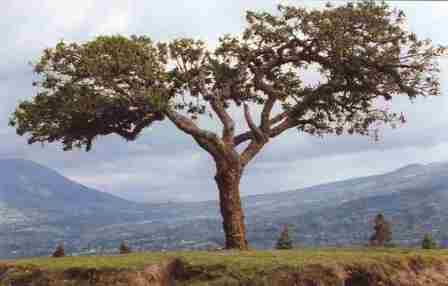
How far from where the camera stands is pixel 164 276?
28516 millimetres

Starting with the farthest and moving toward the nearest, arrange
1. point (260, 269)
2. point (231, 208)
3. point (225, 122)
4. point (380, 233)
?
point (380, 233) → point (225, 122) → point (231, 208) → point (260, 269)

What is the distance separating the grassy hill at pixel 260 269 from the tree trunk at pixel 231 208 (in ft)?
28.3

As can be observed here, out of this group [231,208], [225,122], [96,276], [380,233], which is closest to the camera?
[96,276]

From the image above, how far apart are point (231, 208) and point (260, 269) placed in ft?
43.2

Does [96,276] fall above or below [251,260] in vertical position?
below

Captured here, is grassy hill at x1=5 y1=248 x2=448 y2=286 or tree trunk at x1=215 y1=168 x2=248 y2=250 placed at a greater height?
tree trunk at x1=215 y1=168 x2=248 y2=250

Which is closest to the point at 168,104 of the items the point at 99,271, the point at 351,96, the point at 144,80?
the point at 144,80

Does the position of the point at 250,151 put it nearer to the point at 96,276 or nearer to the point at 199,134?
the point at 199,134

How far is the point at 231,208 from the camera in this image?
40219mm

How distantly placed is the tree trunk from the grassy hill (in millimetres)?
8630

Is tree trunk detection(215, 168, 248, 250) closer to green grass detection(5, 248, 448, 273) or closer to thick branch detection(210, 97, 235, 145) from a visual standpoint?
thick branch detection(210, 97, 235, 145)

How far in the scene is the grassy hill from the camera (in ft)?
88.9

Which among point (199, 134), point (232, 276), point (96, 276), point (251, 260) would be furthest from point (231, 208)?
point (96, 276)

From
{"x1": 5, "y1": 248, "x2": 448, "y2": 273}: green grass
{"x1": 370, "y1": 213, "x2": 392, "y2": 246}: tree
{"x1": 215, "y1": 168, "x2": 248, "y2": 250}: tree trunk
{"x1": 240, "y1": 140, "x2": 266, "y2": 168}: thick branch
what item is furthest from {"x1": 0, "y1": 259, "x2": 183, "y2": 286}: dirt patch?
{"x1": 370, "y1": 213, "x2": 392, "y2": 246}: tree
